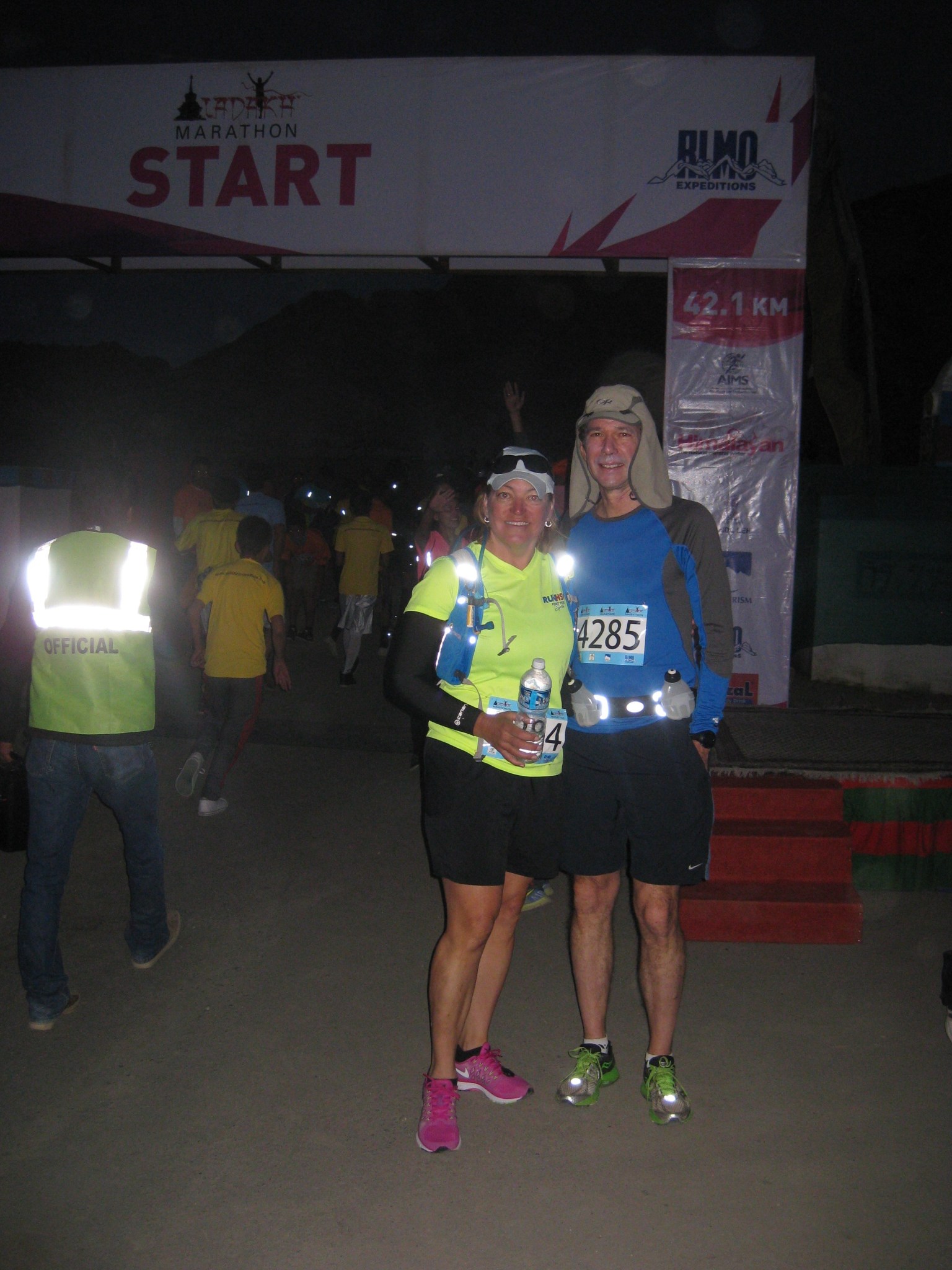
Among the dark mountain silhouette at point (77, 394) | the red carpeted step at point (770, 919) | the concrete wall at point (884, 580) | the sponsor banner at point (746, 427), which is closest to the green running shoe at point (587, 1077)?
the red carpeted step at point (770, 919)

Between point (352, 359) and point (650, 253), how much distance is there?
13547 cm

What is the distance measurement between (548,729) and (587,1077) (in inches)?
47.5

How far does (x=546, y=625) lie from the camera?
10.0 ft

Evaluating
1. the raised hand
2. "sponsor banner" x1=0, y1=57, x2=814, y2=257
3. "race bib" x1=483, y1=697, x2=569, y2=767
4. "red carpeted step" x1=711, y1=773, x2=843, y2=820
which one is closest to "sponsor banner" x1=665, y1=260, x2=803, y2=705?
"sponsor banner" x1=0, y1=57, x2=814, y2=257

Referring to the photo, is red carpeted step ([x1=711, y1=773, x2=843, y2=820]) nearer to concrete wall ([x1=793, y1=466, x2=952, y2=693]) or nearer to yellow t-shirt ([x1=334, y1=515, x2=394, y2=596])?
concrete wall ([x1=793, y1=466, x2=952, y2=693])

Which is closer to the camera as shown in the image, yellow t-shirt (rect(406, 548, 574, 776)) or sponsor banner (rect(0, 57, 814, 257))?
yellow t-shirt (rect(406, 548, 574, 776))

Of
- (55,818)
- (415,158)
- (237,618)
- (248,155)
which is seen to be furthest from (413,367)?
(55,818)

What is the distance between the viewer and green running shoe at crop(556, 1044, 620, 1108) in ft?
10.8

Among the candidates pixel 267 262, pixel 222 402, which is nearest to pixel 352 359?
pixel 222 402

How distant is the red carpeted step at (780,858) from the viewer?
4.77 m

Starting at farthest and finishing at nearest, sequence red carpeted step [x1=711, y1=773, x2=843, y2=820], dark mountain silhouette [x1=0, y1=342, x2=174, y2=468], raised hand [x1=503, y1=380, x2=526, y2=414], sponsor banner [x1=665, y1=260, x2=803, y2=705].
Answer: dark mountain silhouette [x1=0, y1=342, x2=174, y2=468] < sponsor banner [x1=665, y1=260, x2=803, y2=705] < raised hand [x1=503, y1=380, x2=526, y2=414] < red carpeted step [x1=711, y1=773, x2=843, y2=820]

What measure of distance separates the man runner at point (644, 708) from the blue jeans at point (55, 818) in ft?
5.67

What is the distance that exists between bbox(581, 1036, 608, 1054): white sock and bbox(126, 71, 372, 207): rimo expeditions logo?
641 cm

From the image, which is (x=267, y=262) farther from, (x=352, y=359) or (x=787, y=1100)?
(x=352, y=359)
